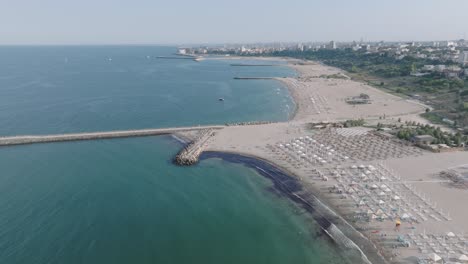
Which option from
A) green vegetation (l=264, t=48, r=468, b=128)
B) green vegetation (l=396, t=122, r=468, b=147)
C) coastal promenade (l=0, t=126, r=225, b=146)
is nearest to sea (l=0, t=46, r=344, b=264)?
coastal promenade (l=0, t=126, r=225, b=146)

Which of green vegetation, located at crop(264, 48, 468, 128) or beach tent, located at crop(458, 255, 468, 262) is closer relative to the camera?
beach tent, located at crop(458, 255, 468, 262)

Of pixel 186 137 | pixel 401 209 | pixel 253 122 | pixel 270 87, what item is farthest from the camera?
pixel 270 87

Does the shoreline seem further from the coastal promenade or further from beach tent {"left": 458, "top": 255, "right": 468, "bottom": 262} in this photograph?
the coastal promenade

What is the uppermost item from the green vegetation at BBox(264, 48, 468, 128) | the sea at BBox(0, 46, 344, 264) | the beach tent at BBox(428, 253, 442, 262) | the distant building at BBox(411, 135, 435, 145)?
the green vegetation at BBox(264, 48, 468, 128)

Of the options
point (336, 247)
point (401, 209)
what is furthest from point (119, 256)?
point (401, 209)

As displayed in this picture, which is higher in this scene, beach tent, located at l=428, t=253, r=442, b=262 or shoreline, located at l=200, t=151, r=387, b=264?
beach tent, located at l=428, t=253, r=442, b=262

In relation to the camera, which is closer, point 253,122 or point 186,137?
point 186,137

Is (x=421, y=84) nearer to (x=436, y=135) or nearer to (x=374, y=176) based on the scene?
(x=436, y=135)

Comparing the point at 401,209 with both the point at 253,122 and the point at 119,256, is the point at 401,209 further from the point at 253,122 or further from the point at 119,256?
the point at 253,122
